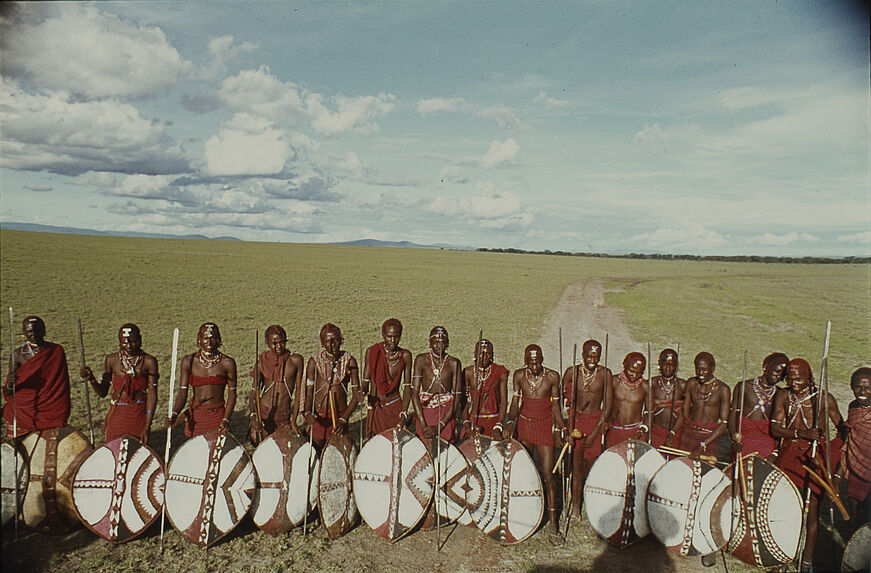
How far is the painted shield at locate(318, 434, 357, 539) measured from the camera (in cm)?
612

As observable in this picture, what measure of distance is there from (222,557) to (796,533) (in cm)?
589

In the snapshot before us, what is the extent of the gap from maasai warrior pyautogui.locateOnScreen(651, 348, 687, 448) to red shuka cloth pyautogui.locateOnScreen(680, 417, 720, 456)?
0.08 m

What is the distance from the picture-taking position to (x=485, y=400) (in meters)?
7.07

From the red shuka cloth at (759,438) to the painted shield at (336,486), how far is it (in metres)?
4.50

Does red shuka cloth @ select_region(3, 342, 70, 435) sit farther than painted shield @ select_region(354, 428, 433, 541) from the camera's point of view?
Yes

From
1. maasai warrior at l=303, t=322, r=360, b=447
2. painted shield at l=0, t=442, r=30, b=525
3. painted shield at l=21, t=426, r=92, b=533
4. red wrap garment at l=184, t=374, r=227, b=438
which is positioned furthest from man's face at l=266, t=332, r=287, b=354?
painted shield at l=0, t=442, r=30, b=525

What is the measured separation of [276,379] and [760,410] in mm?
5850

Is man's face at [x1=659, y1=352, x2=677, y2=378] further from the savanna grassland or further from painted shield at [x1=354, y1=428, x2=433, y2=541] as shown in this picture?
painted shield at [x1=354, y1=428, x2=433, y2=541]

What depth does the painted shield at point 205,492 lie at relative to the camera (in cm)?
590

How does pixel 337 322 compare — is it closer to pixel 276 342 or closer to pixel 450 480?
pixel 276 342

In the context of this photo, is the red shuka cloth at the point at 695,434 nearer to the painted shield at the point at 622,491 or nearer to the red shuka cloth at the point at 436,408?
the painted shield at the point at 622,491

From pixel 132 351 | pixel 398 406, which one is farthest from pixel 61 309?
pixel 398 406

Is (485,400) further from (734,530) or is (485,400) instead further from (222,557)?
(222,557)

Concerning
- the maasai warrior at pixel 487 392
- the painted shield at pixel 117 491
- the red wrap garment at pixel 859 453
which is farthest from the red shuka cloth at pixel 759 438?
the painted shield at pixel 117 491
